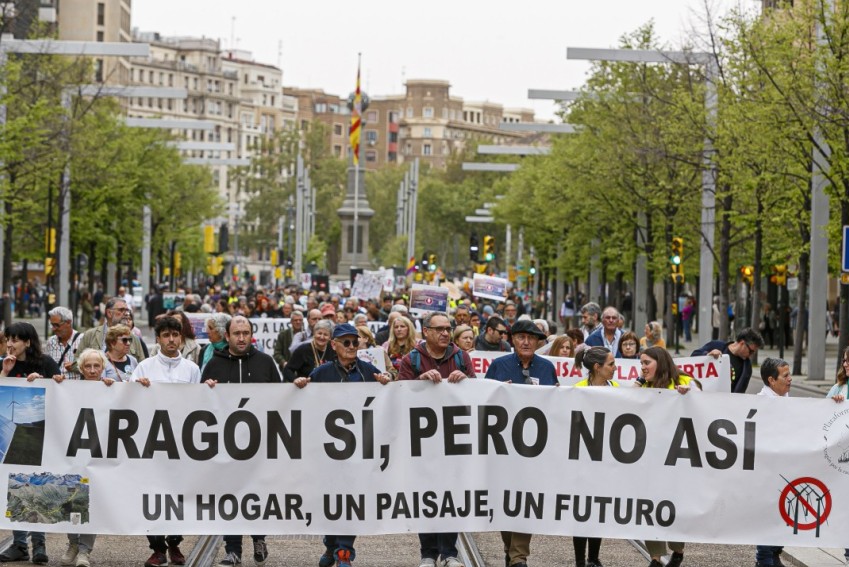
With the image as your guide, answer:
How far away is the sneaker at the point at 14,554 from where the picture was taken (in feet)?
39.3

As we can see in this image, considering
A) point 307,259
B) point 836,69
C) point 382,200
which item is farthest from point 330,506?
point 382,200

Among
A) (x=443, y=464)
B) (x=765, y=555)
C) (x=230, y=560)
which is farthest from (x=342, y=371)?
(x=765, y=555)

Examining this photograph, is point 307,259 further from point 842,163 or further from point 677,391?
point 677,391

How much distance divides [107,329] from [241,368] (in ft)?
13.2

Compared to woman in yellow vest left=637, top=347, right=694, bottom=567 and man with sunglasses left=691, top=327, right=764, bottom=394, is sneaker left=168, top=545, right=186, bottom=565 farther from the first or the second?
man with sunglasses left=691, top=327, right=764, bottom=394

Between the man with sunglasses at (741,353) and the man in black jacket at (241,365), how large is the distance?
15.3 feet

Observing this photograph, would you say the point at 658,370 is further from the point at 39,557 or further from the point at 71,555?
the point at 39,557

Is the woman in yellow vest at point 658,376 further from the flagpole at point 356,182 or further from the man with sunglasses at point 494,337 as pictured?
the flagpole at point 356,182

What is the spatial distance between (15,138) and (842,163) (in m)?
18.9

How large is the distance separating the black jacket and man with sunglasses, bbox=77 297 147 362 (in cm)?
248

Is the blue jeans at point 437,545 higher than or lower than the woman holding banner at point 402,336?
lower

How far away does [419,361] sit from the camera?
1211 cm

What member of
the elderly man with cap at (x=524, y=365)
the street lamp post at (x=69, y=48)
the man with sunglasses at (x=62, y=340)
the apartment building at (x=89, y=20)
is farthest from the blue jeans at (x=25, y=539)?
the apartment building at (x=89, y=20)

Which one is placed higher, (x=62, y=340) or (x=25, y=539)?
(x=62, y=340)
